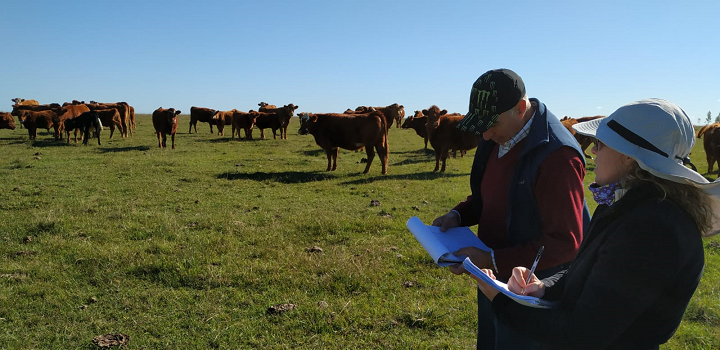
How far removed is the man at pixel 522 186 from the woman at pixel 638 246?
0.62 m

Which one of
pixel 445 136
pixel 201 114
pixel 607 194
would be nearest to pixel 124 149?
pixel 201 114

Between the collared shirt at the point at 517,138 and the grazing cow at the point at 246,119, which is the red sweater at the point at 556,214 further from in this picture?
the grazing cow at the point at 246,119

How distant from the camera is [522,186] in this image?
252 centimetres

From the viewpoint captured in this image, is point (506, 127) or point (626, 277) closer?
point (626, 277)

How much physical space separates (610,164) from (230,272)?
16.1ft

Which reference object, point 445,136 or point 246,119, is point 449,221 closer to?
point 445,136

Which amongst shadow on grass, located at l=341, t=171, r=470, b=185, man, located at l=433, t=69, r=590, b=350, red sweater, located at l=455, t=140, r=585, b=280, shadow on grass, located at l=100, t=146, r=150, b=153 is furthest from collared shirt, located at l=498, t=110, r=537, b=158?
shadow on grass, located at l=100, t=146, r=150, b=153

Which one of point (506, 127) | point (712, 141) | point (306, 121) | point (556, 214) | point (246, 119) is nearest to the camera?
point (556, 214)

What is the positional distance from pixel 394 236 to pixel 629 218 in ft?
19.5

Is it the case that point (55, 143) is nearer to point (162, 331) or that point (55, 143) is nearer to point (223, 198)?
point (223, 198)

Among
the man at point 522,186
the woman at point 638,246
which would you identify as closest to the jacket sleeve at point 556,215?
the man at point 522,186

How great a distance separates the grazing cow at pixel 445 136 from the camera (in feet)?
51.9

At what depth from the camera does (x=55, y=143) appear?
22750 millimetres

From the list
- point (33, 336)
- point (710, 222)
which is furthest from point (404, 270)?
point (710, 222)
